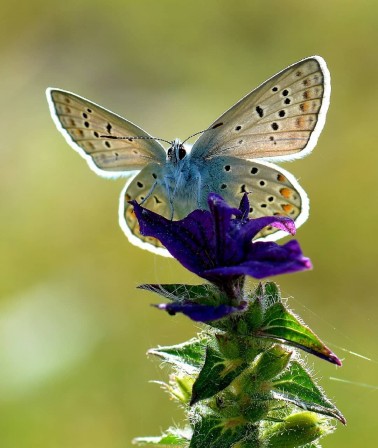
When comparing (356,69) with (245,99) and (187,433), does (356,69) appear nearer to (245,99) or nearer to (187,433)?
(245,99)

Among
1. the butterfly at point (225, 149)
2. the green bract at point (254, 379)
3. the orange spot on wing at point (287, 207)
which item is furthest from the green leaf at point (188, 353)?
the orange spot on wing at point (287, 207)

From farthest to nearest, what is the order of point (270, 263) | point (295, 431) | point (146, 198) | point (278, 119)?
point (146, 198), point (278, 119), point (295, 431), point (270, 263)

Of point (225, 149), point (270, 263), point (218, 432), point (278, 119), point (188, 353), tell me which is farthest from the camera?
point (225, 149)

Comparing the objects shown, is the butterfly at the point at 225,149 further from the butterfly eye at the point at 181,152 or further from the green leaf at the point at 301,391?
the green leaf at the point at 301,391

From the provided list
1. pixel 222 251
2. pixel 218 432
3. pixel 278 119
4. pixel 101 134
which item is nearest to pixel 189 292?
pixel 222 251

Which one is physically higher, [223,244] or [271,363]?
[223,244]

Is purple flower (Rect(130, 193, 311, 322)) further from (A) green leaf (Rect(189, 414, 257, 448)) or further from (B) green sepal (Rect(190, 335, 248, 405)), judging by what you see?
(A) green leaf (Rect(189, 414, 257, 448))

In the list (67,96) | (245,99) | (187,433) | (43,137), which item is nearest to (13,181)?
(43,137)

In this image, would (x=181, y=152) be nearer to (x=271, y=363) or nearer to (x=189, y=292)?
(x=189, y=292)

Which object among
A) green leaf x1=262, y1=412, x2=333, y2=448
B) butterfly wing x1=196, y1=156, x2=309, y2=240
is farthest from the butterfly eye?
green leaf x1=262, y1=412, x2=333, y2=448
